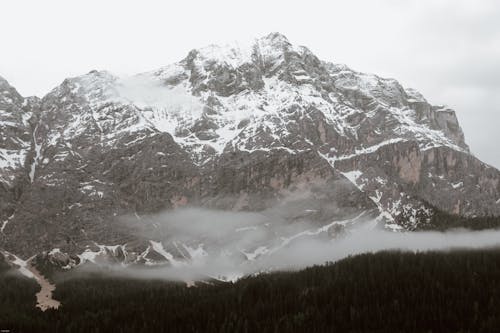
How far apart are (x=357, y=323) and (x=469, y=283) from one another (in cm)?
4511

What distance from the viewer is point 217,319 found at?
183 meters

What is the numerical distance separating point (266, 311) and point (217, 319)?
15.2 meters

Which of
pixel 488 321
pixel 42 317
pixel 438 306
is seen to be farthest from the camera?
Result: pixel 42 317

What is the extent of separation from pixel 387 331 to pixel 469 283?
43234mm

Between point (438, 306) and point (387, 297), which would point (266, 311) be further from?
point (438, 306)

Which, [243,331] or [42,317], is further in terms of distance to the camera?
[42,317]

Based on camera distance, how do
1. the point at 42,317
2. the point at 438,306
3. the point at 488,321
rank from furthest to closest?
the point at 42,317 → the point at 438,306 → the point at 488,321

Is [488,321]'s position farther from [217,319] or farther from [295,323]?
[217,319]

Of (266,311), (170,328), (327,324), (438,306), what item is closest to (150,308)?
(170,328)

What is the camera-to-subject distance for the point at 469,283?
651 ft

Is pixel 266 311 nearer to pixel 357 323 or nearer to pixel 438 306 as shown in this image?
pixel 357 323

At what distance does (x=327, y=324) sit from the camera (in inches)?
6998

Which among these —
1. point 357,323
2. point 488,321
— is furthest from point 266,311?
point 488,321

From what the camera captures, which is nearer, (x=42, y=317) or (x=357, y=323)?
(x=357, y=323)
